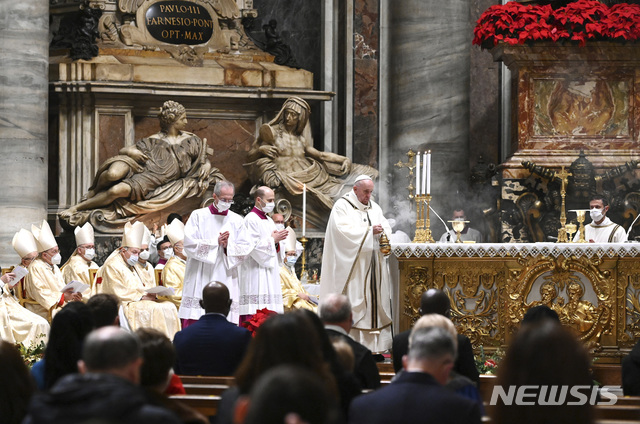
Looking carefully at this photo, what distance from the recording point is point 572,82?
13.7m

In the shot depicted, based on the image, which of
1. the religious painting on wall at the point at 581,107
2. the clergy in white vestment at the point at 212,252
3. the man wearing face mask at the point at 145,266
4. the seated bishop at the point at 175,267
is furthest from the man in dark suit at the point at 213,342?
the religious painting on wall at the point at 581,107

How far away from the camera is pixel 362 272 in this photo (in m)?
10.4

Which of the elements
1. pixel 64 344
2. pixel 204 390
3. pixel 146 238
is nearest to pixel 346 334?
pixel 204 390

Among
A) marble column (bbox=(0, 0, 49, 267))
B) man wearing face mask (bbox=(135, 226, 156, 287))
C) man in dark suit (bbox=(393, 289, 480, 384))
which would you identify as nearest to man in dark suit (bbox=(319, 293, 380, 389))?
man in dark suit (bbox=(393, 289, 480, 384))

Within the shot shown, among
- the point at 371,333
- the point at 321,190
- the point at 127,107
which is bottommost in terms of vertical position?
the point at 371,333

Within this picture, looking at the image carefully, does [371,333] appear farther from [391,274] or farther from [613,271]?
[613,271]

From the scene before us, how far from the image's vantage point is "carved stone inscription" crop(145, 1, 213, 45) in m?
15.2

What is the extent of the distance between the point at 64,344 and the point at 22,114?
8.80 m

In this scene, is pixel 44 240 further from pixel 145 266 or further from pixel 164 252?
pixel 164 252

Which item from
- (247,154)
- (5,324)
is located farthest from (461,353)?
(247,154)

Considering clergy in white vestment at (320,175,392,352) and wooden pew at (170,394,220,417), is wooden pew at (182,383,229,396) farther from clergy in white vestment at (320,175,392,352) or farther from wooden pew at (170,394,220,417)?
clergy in white vestment at (320,175,392,352)

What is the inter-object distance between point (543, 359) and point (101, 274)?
8483 mm

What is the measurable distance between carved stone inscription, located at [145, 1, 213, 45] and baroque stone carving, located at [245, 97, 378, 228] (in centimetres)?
179

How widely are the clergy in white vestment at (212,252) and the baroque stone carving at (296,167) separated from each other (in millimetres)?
3653
